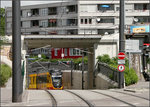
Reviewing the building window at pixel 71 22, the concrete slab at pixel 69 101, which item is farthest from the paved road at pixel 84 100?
the building window at pixel 71 22

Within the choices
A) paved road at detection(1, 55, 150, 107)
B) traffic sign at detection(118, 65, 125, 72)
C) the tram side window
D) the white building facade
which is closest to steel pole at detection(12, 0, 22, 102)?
paved road at detection(1, 55, 150, 107)

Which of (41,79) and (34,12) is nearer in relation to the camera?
(41,79)

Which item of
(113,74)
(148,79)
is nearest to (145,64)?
(148,79)

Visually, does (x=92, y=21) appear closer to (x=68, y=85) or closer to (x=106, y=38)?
(x=68, y=85)

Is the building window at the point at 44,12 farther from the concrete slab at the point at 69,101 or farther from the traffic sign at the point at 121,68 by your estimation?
the concrete slab at the point at 69,101

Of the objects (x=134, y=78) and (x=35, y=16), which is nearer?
(x=134, y=78)

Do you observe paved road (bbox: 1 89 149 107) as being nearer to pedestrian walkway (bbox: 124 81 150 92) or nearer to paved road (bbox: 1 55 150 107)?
paved road (bbox: 1 55 150 107)

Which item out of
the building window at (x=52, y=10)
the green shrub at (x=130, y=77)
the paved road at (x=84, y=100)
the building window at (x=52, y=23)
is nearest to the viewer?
the paved road at (x=84, y=100)

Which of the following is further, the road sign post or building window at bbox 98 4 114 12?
building window at bbox 98 4 114 12

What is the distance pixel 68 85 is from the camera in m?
59.5

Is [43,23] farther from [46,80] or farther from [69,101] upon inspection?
[69,101]

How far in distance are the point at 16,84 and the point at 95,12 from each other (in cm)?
5009

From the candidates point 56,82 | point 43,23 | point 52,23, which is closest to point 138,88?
point 56,82

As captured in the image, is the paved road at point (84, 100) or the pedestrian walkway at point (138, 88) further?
the pedestrian walkway at point (138, 88)
